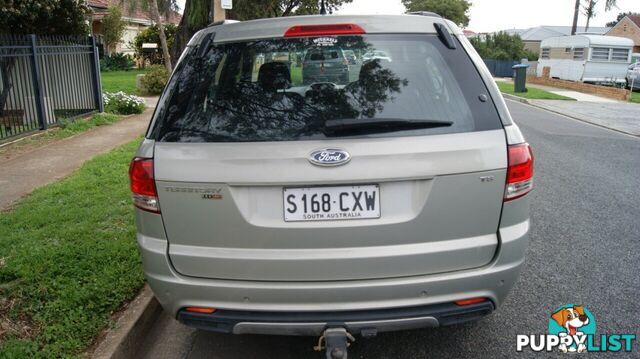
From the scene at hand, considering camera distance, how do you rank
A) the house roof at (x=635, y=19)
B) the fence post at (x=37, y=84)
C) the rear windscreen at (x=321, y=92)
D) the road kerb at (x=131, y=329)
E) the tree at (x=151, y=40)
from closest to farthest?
the rear windscreen at (x=321, y=92), the road kerb at (x=131, y=329), the fence post at (x=37, y=84), the tree at (x=151, y=40), the house roof at (x=635, y=19)

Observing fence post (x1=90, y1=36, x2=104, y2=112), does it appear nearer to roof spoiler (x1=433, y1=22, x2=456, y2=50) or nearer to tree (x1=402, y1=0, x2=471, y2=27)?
roof spoiler (x1=433, y1=22, x2=456, y2=50)

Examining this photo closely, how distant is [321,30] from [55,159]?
650 centimetres

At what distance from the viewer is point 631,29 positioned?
60094 millimetres

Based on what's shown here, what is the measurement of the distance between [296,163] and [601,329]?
7.67ft

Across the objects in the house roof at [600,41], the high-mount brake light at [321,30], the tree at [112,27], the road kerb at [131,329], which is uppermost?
the tree at [112,27]

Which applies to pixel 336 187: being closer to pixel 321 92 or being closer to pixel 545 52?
pixel 321 92

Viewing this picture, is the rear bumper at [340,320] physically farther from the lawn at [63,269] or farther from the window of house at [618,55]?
the window of house at [618,55]

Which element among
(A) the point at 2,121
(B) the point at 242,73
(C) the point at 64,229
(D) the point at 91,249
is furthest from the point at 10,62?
(B) the point at 242,73

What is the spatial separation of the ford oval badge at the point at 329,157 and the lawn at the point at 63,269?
172cm

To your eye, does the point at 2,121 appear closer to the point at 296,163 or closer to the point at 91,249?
the point at 91,249

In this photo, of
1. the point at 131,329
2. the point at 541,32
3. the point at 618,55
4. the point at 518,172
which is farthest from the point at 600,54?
the point at 541,32

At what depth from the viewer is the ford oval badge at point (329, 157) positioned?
236cm

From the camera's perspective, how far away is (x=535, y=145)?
32.7 feet

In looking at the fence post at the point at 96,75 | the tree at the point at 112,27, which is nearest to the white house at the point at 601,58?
the fence post at the point at 96,75
